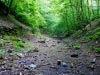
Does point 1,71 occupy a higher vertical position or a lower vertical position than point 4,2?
lower

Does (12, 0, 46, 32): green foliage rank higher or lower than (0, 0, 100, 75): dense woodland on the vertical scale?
higher

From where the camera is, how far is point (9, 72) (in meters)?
6.91

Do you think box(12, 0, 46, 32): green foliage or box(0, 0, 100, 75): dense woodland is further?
box(12, 0, 46, 32): green foliage

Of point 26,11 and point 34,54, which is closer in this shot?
point 34,54

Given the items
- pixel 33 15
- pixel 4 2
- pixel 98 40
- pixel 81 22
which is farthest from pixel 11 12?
pixel 98 40

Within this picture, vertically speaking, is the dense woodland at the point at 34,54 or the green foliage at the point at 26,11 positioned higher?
the green foliage at the point at 26,11

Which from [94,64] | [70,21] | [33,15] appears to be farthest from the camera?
[70,21]

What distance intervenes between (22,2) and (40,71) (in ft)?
47.5

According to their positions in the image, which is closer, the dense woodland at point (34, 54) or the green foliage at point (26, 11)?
the dense woodland at point (34, 54)

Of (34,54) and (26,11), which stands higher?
(26,11)

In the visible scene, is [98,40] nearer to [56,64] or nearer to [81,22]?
[56,64]

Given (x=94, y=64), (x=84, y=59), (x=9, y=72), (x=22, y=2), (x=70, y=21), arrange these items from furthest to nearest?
(x=70, y=21) < (x=22, y=2) < (x=84, y=59) < (x=94, y=64) < (x=9, y=72)

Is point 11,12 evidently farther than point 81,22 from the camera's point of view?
No

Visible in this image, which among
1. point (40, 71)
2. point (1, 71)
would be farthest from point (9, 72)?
point (40, 71)
